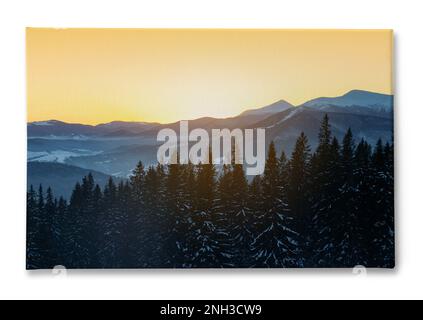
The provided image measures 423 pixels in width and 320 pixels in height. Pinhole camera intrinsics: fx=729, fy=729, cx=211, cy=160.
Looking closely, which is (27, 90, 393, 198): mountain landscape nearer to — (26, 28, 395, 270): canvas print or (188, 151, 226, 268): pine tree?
(26, 28, 395, 270): canvas print

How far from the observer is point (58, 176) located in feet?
12.2

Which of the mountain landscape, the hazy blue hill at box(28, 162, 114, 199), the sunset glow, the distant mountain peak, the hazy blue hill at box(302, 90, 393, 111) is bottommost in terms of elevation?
the hazy blue hill at box(28, 162, 114, 199)

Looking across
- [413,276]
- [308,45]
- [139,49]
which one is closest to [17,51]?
[139,49]

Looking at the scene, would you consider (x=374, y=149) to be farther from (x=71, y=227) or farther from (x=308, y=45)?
(x=71, y=227)

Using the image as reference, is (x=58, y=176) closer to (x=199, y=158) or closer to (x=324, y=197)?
(x=199, y=158)

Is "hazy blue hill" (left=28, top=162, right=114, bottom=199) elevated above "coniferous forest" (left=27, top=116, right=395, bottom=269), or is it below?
above

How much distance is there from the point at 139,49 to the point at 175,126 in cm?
44

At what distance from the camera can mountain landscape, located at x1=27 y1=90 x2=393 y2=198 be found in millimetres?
3725

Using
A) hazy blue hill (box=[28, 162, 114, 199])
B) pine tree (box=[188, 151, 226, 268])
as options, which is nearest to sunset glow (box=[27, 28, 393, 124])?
hazy blue hill (box=[28, 162, 114, 199])

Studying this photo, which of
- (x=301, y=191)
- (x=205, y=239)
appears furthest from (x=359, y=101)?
(x=205, y=239)

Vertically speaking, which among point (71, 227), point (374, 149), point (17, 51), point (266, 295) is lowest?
point (266, 295)

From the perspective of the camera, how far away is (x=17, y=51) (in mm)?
3725

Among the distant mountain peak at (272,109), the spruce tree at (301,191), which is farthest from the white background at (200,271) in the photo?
the distant mountain peak at (272,109)
